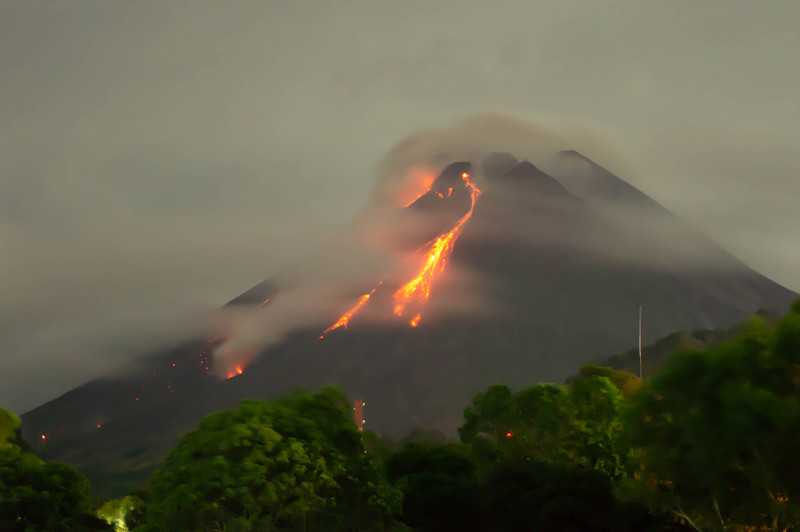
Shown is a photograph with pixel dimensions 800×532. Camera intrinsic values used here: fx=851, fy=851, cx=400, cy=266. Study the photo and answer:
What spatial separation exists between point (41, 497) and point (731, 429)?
27858 mm

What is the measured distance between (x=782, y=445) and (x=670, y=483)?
19.1 feet

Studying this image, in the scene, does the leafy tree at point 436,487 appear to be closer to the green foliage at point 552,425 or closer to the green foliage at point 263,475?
the green foliage at point 552,425

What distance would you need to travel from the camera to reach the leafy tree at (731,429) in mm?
24406

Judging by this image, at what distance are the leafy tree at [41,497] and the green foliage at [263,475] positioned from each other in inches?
412

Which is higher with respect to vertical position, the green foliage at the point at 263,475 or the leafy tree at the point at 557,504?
the green foliage at the point at 263,475

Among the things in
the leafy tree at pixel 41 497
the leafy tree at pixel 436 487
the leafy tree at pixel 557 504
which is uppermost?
the leafy tree at pixel 41 497

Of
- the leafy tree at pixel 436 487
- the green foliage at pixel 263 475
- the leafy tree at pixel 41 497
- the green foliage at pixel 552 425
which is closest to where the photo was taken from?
the green foliage at pixel 263 475

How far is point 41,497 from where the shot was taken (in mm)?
36188

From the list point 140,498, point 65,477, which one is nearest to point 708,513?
point 65,477

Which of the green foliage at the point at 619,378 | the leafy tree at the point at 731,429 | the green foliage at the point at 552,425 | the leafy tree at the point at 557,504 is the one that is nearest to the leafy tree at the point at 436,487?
the leafy tree at the point at 557,504

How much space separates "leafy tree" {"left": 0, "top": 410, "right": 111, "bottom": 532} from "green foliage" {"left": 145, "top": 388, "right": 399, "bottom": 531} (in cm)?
1046

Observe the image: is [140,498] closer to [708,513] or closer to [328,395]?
[328,395]

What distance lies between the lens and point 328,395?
3288 centimetres

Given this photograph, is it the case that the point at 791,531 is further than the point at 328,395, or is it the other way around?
the point at 328,395
